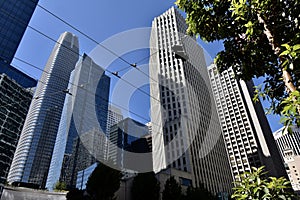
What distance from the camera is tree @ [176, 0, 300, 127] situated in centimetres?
397

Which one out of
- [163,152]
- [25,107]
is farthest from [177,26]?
[25,107]

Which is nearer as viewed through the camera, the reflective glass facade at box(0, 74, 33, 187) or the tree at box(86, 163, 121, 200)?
the tree at box(86, 163, 121, 200)

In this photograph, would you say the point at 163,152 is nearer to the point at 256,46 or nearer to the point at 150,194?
the point at 150,194

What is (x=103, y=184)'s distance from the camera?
18.0 m

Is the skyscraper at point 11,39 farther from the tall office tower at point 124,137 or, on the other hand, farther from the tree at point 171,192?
the tall office tower at point 124,137

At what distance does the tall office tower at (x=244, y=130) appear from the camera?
7676 cm

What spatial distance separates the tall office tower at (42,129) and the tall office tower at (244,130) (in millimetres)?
97595

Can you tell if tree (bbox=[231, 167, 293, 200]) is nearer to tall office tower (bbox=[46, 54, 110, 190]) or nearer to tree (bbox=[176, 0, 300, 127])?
tree (bbox=[176, 0, 300, 127])

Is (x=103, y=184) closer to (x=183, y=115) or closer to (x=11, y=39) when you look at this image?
(x=183, y=115)

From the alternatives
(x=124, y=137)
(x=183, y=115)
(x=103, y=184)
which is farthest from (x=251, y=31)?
(x=124, y=137)

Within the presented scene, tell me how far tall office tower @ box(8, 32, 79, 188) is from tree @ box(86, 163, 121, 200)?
385 feet

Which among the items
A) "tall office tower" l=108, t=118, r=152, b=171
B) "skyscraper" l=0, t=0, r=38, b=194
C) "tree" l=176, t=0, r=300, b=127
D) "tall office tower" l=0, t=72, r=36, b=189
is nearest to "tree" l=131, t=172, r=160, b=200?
"tree" l=176, t=0, r=300, b=127

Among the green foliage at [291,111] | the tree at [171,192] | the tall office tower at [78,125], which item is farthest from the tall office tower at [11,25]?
the green foliage at [291,111]

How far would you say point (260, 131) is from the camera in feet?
266
